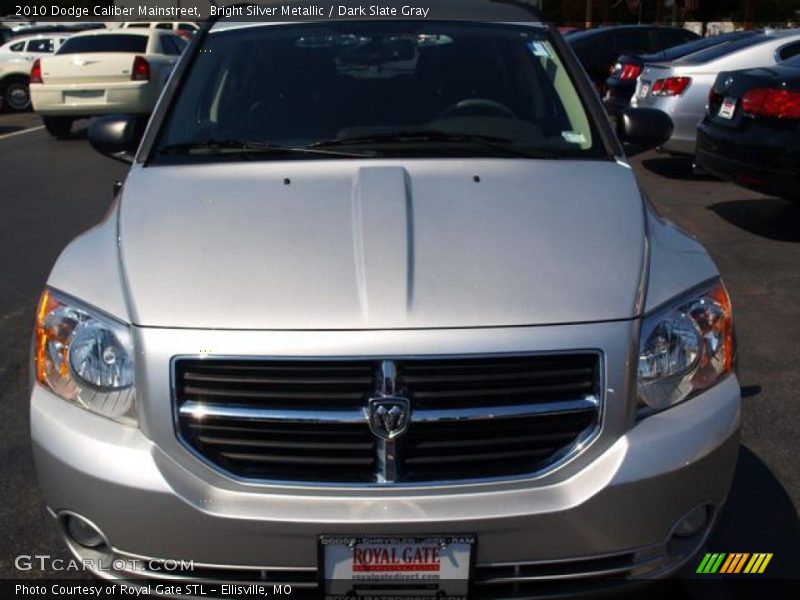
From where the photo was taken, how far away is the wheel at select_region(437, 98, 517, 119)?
12.2 ft

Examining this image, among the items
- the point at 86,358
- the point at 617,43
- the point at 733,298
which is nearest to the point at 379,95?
the point at 86,358

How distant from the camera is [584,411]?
2373mm

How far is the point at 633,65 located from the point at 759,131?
5.21 meters

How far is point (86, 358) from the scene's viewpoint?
8.21 feet

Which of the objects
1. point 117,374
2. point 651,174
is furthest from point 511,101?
point 651,174

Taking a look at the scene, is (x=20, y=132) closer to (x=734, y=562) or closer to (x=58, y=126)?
(x=58, y=126)

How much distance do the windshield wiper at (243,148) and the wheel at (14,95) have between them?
59.8ft

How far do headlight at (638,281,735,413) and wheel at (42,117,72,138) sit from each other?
535 inches

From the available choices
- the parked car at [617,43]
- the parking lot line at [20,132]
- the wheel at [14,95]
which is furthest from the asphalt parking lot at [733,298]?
the wheel at [14,95]

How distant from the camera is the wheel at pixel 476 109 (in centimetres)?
372

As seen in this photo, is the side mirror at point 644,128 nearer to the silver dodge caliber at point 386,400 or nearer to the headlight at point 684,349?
the silver dodge caliber at point 386,400

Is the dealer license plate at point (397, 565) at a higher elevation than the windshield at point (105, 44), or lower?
higher

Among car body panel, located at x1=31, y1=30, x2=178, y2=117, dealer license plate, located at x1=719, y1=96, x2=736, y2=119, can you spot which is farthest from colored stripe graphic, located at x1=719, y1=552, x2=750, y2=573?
car body panel, located at x1=31, y1=30, x2=178, y2=117

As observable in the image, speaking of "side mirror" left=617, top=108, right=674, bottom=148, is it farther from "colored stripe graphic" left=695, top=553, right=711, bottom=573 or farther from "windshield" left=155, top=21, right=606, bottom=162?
"colored stripe graphic" left=695, top=553, right=711, bottom=573
